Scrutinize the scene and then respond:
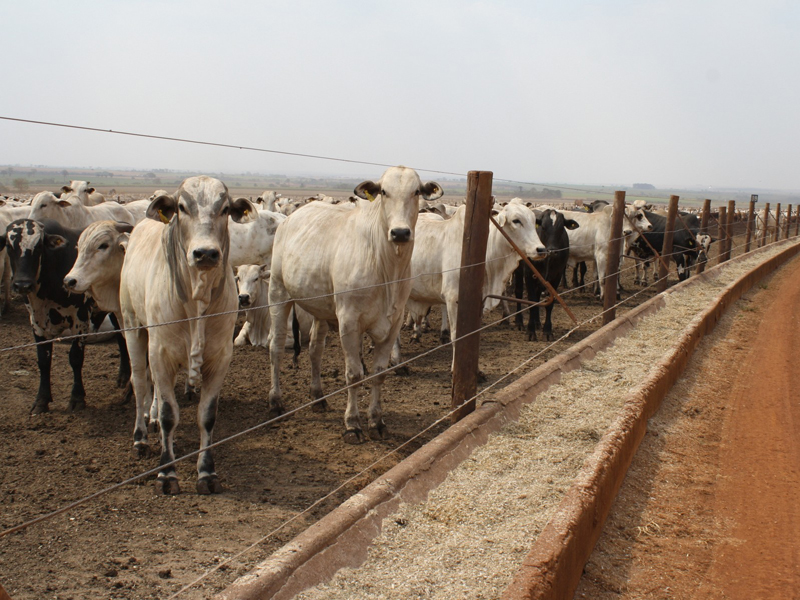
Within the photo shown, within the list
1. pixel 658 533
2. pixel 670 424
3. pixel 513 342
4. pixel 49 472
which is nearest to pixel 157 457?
pixel 49 472

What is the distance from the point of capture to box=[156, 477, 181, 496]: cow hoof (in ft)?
15.7

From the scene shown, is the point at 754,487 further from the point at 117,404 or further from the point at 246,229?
the point at 246,229

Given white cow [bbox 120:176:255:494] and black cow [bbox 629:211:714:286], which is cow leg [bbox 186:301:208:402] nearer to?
white cow [bbox 120:176:255:494]

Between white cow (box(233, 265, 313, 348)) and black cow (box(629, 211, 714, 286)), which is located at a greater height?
black cow (box(629, 211, 714, 286))

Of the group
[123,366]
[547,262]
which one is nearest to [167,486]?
[123,366]

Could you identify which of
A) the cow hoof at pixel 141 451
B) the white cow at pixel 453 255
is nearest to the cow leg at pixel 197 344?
the cow hoof at pixel 141 451

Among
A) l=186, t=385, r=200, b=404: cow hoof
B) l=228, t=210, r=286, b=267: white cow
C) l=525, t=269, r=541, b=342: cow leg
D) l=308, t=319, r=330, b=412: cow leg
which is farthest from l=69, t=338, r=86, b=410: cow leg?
l=525, t=269, r=541, b=342: cow leg

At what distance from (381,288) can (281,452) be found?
1.59 metres

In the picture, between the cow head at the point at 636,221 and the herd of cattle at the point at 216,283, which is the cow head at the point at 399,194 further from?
the cow head at the point at 636,221

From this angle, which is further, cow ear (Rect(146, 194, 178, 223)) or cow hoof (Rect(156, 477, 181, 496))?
cow hoof (Rect(156, 477, 181, 496))

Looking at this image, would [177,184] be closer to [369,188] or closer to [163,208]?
[369,188]

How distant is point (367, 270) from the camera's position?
Answer: 19.7ft

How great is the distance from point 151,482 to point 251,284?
5069 millimetres

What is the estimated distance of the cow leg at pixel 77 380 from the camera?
669 centimetres
